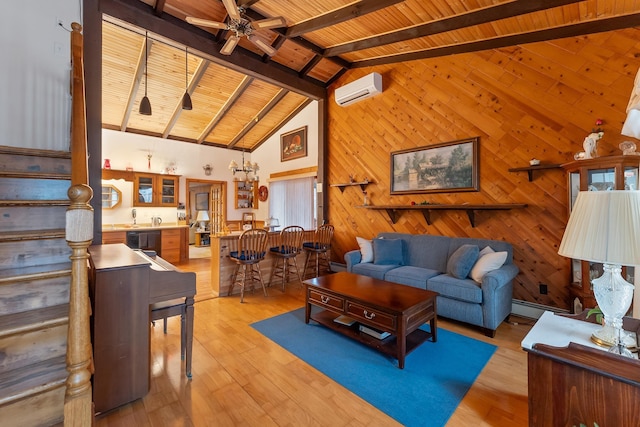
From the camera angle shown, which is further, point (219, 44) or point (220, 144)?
point (220, 144)

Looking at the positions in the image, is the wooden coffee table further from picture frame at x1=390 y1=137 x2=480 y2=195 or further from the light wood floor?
picture frame at x1=390 y1=137 x2=480 y2=195

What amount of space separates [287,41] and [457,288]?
4.21 metres

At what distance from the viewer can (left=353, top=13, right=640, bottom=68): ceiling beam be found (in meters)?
2.62

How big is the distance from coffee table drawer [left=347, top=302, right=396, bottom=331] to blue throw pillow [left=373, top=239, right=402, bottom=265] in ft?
4.68

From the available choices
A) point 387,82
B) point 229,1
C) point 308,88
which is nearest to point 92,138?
point 229,1

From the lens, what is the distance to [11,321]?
1.30 metres

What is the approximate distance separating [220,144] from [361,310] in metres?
6.85

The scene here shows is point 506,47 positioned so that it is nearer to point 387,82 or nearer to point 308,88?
point 387,82

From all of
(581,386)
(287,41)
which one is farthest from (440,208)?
(287,41)

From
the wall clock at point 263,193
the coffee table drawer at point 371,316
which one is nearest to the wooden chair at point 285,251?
the coffee table drawer at point 371,316

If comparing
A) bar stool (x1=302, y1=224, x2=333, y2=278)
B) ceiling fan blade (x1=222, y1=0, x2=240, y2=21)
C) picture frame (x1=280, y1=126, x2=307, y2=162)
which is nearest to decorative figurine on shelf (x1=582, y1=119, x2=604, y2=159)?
bar stool (x1=302, y1=224, x2=333, y2=278)

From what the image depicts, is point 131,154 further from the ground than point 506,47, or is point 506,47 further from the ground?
point 506,47

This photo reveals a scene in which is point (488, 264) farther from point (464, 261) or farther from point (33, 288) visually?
point (33, 288)

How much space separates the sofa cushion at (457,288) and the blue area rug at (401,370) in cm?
39
